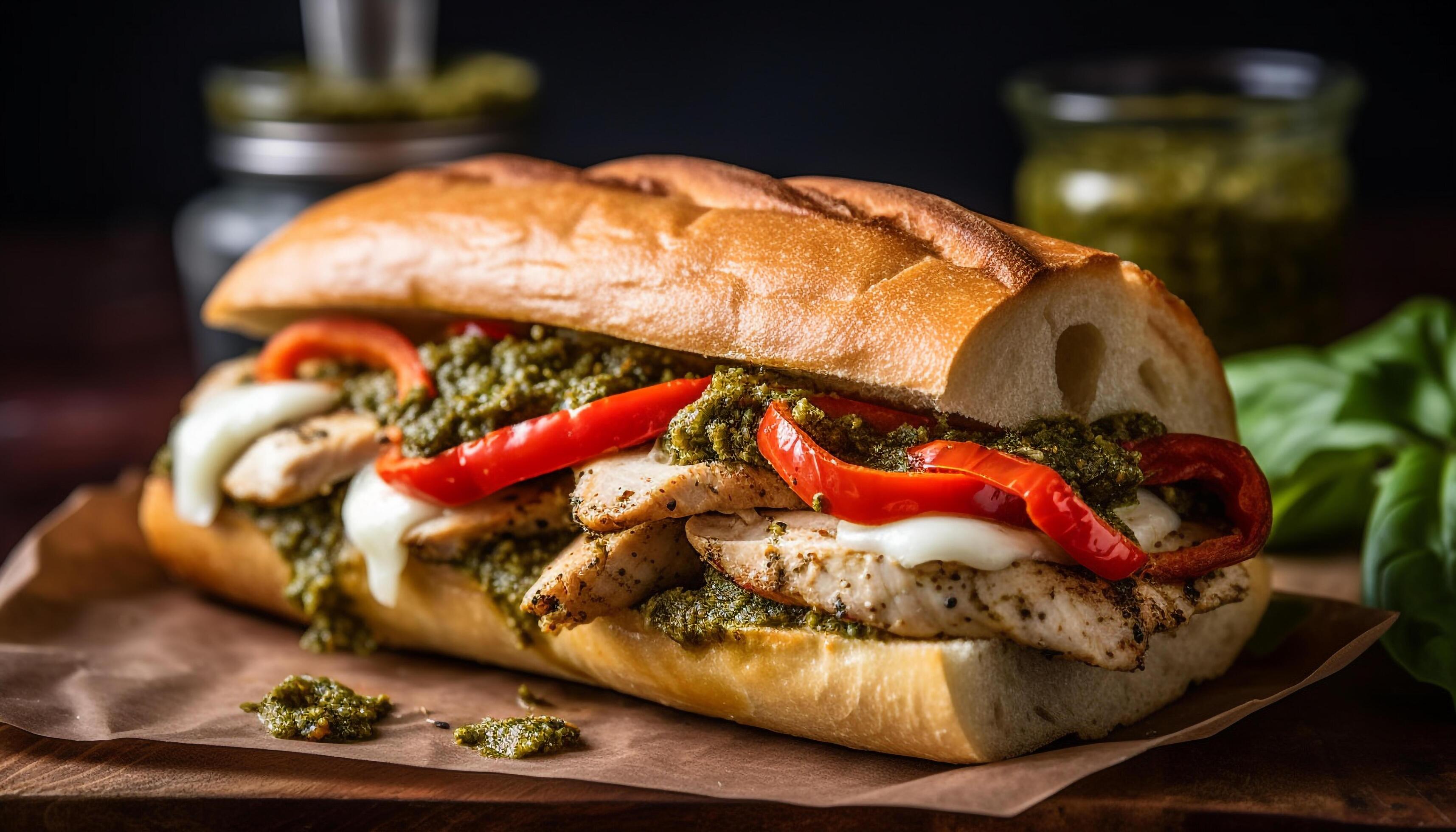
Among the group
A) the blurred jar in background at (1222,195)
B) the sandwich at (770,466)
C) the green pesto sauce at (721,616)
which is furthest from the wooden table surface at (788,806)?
the blurred jar in background at (1222,195)

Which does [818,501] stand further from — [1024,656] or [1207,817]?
[1207,817]

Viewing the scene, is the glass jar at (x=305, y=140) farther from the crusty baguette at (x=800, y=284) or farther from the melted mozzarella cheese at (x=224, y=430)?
the melted mozzarella cheese at (x=224, y=430)

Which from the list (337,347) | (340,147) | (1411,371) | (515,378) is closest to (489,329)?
(515,378)

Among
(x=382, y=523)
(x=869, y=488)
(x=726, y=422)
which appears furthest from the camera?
(x=382, y=523)

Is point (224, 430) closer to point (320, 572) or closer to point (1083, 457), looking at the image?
point (320, 572)

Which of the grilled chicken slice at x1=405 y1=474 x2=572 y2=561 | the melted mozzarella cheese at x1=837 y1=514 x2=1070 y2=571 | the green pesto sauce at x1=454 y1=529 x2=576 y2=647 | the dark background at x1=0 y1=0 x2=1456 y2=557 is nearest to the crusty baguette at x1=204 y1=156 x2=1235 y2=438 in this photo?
the melted mozzarella cheese at x1=837 y1=514 x2=1070 y2=571

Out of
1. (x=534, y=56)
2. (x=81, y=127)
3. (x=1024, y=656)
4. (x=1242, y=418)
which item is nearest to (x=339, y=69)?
(x=534, y=56)
